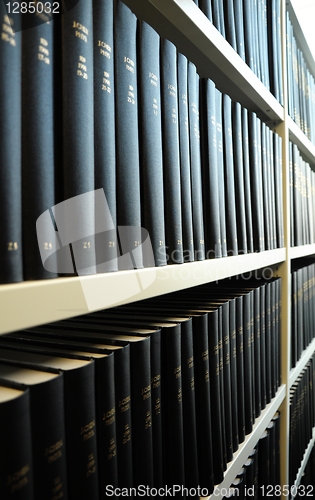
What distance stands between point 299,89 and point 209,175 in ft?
3.27

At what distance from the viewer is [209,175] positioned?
2.18 ft

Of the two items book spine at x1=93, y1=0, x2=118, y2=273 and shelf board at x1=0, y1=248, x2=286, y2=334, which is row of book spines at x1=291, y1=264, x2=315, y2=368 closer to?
shelf board at x1=0, y1=248, x2=286, y2=334

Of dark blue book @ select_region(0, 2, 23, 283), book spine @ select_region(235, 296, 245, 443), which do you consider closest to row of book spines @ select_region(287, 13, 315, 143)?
book spine @ select_region(235, 296, 245, 443)

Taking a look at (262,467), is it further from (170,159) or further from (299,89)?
(299,89)

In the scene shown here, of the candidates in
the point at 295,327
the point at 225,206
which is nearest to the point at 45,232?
the point at 225,206

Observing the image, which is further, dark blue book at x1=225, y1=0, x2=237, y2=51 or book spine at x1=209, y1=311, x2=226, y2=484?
dark blue book at x1=225, y1=0, x2=237, y2=51

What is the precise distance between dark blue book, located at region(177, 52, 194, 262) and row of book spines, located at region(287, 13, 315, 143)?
2.49ft

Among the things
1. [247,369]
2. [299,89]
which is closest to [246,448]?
[247,369]

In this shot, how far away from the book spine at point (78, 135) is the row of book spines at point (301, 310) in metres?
1.05

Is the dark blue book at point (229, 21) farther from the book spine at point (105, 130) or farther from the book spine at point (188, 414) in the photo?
the book spine at point (188, 414)

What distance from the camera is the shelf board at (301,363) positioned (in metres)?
1.20

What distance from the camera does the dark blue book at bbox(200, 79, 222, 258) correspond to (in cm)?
67

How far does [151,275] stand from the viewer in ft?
1.54

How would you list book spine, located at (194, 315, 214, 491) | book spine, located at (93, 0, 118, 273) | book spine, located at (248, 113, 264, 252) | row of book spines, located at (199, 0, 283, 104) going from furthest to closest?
book spine, located at (248, 113, 264, 252) < row of book spines, located at (199, 0, 283, 104) < book spine, located at (194, 315, 214, 491) < book spine, located at (93, 0, 118, 273)
